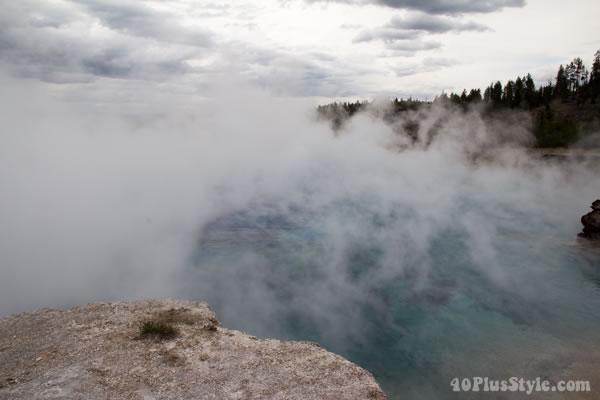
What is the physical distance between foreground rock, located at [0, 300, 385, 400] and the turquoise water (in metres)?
2.52

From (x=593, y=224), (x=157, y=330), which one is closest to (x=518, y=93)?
(x=593, y=224)

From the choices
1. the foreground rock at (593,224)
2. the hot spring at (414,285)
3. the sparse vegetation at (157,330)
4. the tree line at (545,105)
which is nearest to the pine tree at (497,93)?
the tree line at (545,105)

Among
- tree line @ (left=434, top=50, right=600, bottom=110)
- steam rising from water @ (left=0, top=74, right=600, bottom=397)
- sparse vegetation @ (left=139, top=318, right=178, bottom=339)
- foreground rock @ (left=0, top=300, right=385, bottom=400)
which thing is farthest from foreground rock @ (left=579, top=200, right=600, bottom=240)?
tree line @ (left=434, top=50, right=600, bottom=110)

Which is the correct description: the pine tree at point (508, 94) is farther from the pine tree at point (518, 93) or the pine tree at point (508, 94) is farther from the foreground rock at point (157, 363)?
the foreground rock at point (157, 363)

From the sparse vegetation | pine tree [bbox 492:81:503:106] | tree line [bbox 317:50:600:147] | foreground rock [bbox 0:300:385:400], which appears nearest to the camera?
foreground rock [bbox 0:300:385:400]

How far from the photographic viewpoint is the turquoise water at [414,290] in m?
7.40

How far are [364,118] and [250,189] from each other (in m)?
25.6

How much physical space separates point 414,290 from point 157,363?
7465mm

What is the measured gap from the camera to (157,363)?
4.83 meters

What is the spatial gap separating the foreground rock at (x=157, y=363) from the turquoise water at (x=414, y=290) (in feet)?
8.28

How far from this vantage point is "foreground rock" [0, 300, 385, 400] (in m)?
4.38

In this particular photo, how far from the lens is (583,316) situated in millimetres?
8750

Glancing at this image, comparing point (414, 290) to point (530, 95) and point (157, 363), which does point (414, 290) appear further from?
point (530, 95)

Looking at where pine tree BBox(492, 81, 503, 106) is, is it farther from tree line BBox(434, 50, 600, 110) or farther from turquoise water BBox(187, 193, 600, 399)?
turquoise water BBox(187, 193, 600, 399)
